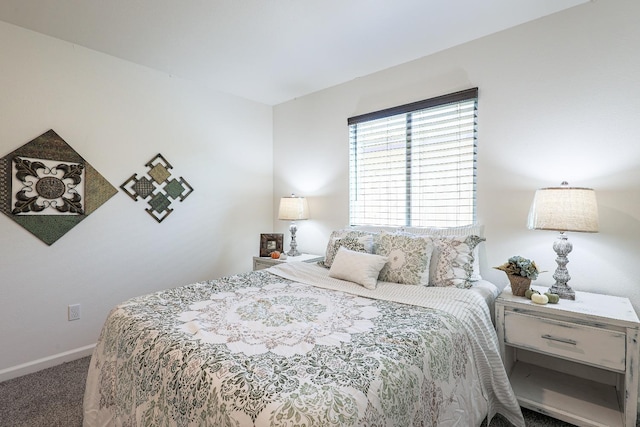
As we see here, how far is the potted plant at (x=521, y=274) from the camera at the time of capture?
184 centimetres

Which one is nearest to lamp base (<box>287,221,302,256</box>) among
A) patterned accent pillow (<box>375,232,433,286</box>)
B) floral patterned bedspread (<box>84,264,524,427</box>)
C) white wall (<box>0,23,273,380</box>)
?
white wall (<box>0,23,273,380</box>)

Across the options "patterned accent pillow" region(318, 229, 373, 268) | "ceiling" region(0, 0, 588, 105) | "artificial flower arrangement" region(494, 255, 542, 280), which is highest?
"ceiling" region(0, 0, 588, 105)

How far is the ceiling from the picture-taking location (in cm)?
200

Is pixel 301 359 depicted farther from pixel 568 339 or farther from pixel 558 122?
pixel 558 122

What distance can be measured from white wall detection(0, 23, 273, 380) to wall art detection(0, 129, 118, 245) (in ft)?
0.20

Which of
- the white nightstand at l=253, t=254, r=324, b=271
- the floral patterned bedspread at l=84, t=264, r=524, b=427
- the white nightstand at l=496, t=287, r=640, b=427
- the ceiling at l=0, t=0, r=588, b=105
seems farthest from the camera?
the white nightstand at l=253, t=254, r=324, b=271

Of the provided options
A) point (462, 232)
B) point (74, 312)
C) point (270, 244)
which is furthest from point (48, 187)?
point (462, 232)

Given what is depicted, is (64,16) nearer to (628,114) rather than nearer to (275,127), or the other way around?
(275,127)

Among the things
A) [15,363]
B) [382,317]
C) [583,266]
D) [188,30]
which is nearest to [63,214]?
[15,363]

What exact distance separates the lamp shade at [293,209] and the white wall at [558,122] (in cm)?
145

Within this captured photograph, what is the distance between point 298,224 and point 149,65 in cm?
220

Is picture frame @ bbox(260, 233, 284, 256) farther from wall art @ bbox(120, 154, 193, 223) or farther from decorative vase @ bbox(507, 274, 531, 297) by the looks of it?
decorative vase @ bbox(507, 274, 531, 297)

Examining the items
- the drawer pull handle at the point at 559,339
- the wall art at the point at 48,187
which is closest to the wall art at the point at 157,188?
the wall art at the point at 48,187

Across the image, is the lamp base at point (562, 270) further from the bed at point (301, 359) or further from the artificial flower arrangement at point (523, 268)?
the bed at point (301, 359)
